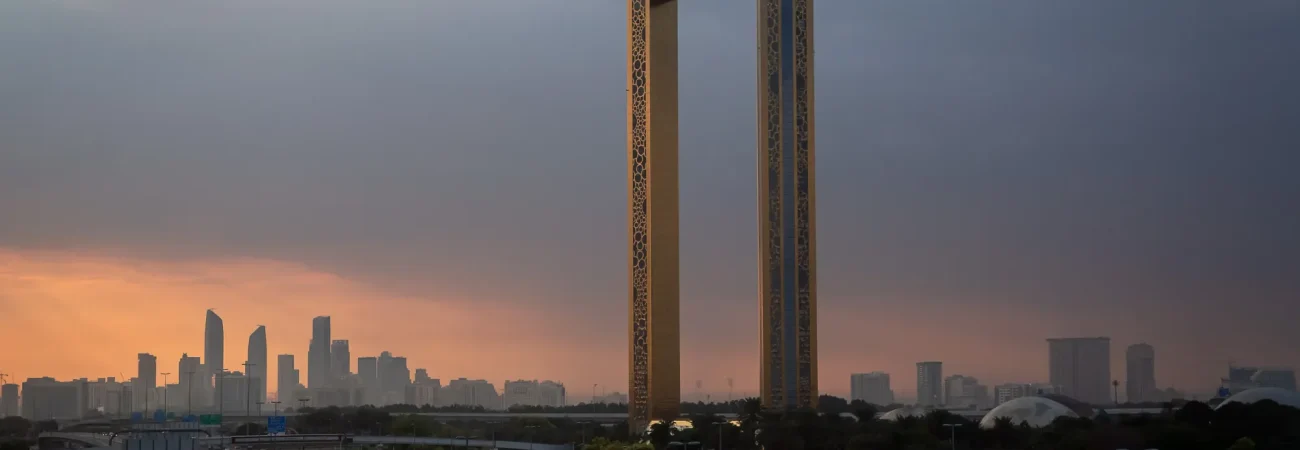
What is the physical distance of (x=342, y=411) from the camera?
153 ft

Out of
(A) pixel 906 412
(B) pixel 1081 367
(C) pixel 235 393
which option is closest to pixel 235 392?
(C) pixel 235 393

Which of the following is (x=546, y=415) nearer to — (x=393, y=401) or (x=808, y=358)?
(x=808, y=358)

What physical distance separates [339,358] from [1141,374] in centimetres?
4734

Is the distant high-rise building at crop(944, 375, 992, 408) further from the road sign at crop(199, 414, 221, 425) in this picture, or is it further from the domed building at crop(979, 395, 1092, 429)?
the road sign at crop(199, 414, 221, 425)

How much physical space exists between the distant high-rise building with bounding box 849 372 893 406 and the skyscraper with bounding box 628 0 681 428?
1719 centimetres

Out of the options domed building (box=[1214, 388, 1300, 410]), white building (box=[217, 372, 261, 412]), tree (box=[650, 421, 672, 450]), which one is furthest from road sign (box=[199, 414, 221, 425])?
white building (box=[217, 372, 261, 412])

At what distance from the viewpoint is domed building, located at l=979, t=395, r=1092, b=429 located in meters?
30.3

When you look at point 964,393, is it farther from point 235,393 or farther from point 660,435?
point 235,393

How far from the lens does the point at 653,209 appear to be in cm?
2419

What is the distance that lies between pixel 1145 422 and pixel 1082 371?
10801mm

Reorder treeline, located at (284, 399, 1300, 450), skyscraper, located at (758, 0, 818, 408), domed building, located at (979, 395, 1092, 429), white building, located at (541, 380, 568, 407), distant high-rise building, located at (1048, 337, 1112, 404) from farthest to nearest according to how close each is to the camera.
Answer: white building, located at (541, 380, 568, 407)
distant high-rise building, located at (1048, 337, 1112, 404)
domed building, located at (979, 395, 1092, 429)
skyscraper, located at (758, 0, 818, 408)
treeline, located at (284, 399, 1300, 450)

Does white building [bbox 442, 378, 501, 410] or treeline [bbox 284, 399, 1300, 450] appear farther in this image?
white building [bbox 442, 378, 501, 410]

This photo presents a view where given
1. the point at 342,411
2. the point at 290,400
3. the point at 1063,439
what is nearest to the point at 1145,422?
the point at 1063,439

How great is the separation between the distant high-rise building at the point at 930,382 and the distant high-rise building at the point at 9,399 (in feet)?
128
